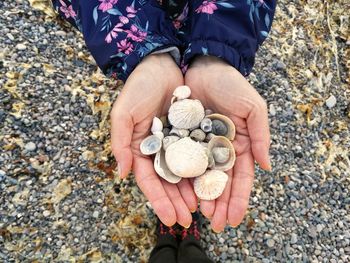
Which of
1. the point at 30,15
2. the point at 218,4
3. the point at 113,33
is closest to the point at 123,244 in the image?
the point at 113,33

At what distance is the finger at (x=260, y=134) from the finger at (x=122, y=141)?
0.51 metres

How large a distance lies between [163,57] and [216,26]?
0.29 metres

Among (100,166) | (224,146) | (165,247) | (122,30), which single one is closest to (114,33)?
(122,30)

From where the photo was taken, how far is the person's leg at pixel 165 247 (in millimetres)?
2428

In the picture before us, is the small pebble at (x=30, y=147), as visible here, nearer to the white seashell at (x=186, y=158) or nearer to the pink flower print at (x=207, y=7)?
the white seashell at (x=186, y=158)

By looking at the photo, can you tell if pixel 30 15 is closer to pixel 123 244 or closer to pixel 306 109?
pixel 123 244

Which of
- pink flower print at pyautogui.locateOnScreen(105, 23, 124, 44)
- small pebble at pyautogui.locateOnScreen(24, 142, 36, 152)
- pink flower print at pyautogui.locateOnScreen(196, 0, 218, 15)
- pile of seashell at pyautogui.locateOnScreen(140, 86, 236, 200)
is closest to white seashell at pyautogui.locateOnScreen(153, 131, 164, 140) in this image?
pile of seashell at pyautogui.locateOnScreen(140, 86, 236, 200)

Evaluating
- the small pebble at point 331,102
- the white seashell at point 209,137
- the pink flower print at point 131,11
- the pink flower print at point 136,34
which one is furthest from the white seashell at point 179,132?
the small pebble at point 331,102

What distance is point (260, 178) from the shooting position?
8.90 feet

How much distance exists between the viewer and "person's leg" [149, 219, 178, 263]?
2428 mm

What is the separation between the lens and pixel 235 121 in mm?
2000

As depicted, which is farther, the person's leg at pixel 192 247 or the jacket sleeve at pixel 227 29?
the person's leg at pixel 192 247

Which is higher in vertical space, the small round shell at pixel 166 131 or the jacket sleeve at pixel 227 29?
the jacket sleeve at pixel 227 29

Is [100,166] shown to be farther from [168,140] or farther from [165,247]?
[168,140]
